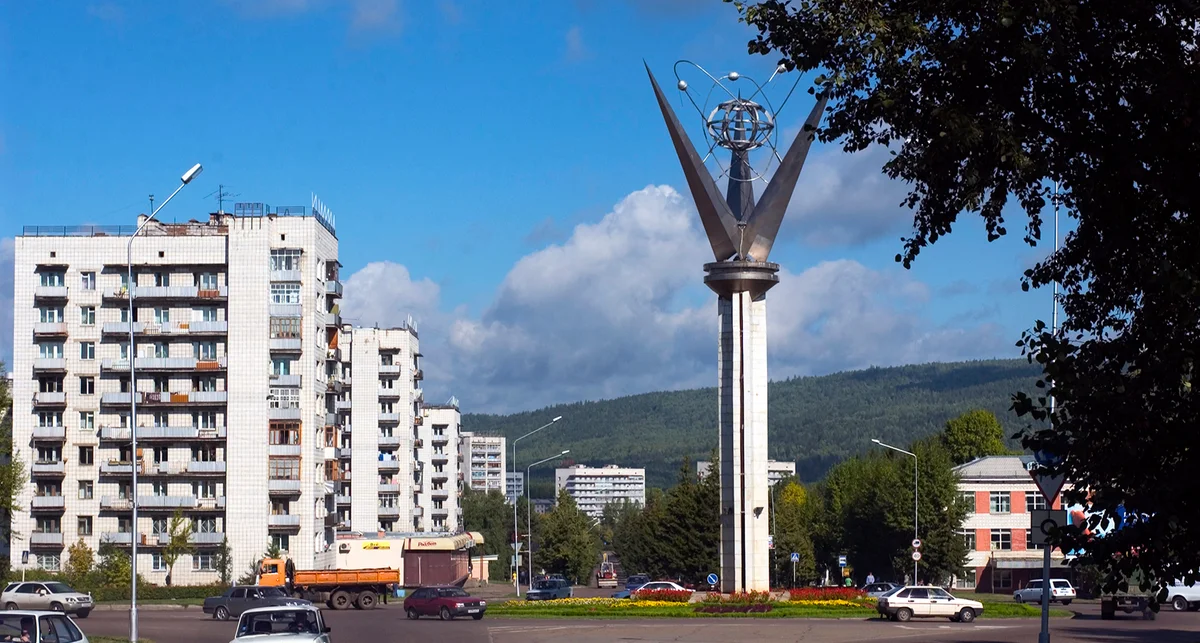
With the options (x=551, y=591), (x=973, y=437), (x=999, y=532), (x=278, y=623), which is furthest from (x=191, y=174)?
(x=973, y=437)

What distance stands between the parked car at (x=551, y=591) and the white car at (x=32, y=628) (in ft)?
166

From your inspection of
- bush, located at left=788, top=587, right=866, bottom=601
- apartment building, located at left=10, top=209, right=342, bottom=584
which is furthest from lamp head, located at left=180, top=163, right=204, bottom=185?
apartment building, located at left=10, top=209, right=342, bottom=584

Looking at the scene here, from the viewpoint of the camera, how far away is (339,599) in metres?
57.9

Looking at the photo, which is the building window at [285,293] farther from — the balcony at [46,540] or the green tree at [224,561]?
the balcony at [46,540]

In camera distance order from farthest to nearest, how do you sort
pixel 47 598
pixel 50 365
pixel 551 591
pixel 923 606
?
pixel 50 365
pixel 551 591
pixel 47 598
pixel 923 606

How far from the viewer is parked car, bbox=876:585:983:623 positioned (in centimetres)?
4666

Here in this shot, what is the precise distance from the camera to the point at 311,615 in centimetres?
2217

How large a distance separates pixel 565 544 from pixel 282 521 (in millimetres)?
38258

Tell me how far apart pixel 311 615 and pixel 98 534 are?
2512 inches

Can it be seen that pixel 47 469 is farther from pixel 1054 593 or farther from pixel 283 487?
pixel 1054 593

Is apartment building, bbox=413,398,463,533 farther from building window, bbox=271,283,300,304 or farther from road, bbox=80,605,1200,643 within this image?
road, bbox=80,605,1200,643

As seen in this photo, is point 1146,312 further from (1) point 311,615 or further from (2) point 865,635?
(2) point 865,635

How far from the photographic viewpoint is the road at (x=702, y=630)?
3647cm

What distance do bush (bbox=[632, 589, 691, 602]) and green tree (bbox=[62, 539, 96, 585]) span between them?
36716mm
